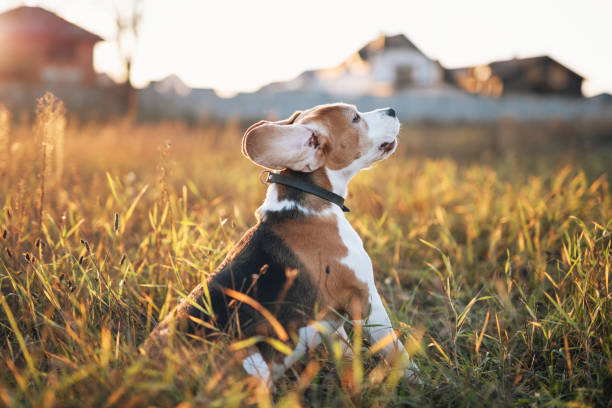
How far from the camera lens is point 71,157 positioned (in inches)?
262

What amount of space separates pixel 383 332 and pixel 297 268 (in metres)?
0.56

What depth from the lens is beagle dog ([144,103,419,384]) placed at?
6.23 feet

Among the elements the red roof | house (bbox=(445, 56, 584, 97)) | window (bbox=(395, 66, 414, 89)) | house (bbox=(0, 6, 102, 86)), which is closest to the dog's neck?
house (bbox=(0, 6, 102, 86))

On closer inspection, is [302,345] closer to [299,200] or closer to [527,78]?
[299,200]

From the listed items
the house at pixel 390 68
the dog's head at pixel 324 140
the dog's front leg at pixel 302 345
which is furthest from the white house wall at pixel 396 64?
the dog's front leg at pixel 302 345

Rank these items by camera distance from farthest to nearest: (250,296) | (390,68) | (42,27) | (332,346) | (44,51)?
1. (390,68)
2. (44,51)
3. (42,27)
4. (250,296)
5. (332,346)

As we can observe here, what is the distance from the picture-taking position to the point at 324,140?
2.46 m

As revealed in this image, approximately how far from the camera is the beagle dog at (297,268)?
1900 millimetres

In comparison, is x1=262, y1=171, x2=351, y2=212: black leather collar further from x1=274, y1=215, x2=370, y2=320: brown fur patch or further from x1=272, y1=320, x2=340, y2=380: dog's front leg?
x1=272, y1=320, x2=340, y2=380: dog's front leg

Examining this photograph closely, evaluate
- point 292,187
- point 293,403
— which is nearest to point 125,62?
point 292,187

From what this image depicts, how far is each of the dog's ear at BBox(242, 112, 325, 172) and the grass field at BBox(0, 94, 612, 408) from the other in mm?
622

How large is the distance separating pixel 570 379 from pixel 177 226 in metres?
2.95

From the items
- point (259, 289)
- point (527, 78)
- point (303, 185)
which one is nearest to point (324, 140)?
Answer: point (303, 185)

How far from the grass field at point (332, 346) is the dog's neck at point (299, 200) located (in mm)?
396
